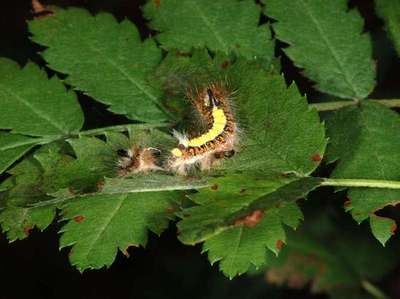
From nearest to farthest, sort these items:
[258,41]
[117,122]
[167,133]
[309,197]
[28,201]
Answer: [28,201], [167,133], [258,41], [117,122], [309,197]

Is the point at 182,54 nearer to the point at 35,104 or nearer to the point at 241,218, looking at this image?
the point at 35,104

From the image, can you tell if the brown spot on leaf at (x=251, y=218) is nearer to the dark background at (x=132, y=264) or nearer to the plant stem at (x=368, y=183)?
the plant stem at (x=368, y=183)

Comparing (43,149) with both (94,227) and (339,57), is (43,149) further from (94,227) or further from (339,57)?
(339,57)

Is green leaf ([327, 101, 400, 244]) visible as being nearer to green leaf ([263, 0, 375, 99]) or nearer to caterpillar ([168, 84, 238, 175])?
green leaf ([263, 0, 375, 99])

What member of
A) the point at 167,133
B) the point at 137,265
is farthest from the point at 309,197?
the point at 167,133

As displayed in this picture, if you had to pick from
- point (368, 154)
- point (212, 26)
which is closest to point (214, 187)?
point (368, 154)

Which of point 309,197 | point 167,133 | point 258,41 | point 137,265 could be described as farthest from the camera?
point 137,265

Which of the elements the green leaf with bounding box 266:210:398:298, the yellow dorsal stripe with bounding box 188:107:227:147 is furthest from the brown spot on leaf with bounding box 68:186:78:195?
the green leaf with bounding box 266:210:398:298

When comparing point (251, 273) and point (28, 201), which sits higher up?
point (28, 201)
